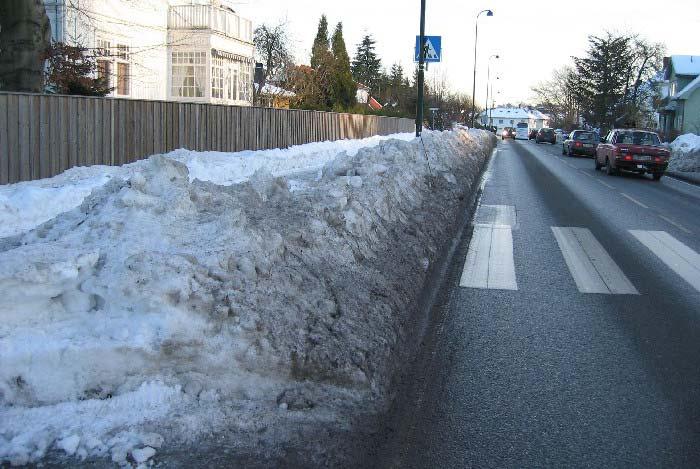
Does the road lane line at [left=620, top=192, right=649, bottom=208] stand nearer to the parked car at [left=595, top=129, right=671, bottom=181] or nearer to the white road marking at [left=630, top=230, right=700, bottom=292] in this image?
the white road marking at [left=630, top=230, right=700, bottom=292]

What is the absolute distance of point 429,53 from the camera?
21.9 m

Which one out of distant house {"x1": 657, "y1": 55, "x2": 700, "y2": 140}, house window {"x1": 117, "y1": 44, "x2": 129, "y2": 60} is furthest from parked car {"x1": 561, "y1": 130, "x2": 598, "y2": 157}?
house window {"x1": 117, "y1": 44, "x2": 129, "y2": 60}

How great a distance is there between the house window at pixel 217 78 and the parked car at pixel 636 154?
54.2ft

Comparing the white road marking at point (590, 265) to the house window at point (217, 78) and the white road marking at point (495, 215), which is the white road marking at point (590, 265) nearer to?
the white road marking at point (495, 215)

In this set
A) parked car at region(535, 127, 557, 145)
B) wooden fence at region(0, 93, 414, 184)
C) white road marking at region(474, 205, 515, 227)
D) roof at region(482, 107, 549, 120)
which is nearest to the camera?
wooden fence at region(0, 93, 414, 184)

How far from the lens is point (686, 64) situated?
7162 cm

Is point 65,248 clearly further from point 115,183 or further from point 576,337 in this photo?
point 576,337

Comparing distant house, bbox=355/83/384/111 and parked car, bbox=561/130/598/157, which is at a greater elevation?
distant house, bbox=355/83/384/111

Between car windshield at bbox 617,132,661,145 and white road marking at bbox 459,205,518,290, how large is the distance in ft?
45.3

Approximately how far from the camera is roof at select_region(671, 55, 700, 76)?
69844mm

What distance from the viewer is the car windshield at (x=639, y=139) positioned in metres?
25.2

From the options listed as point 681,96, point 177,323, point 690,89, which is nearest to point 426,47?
point 177,323

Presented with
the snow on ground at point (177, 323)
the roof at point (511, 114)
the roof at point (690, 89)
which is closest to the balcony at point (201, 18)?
the snow on ground at point (177, 323)

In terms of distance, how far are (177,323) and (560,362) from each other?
2.88 metres
